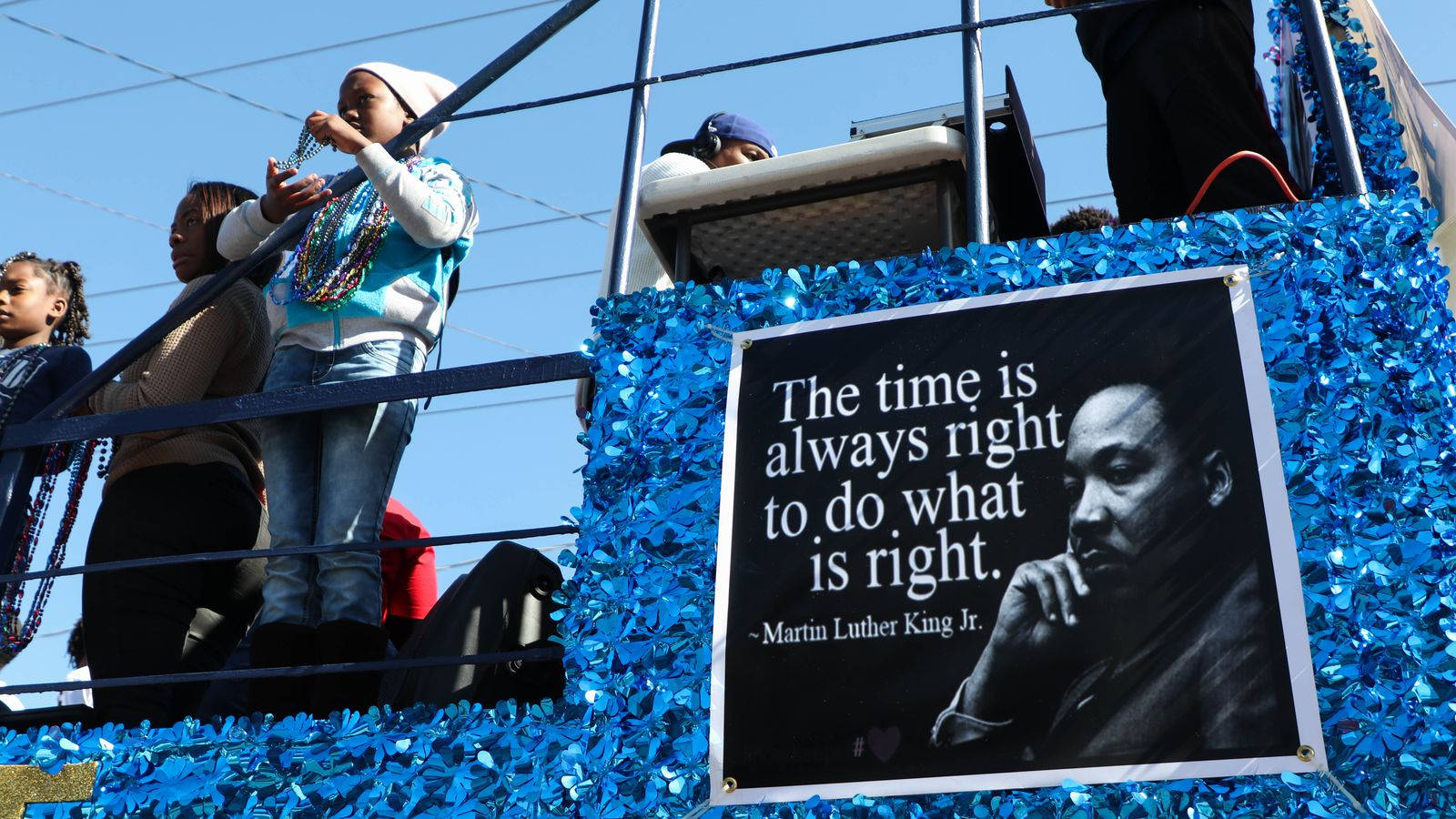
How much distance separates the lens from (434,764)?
2.22 m

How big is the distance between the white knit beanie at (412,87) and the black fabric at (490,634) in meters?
1.01

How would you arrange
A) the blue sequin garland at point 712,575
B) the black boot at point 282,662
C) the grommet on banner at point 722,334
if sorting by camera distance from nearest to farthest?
the blue sequin garland at point 712,575 < the grommet on banner at point 722,334 < the black boot at point 282,662

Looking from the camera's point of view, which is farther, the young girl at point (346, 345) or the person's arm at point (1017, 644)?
the young girl at point (346, 345)

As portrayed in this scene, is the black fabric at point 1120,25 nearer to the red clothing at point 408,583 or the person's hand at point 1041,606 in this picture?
the person's hand at point 1041,606

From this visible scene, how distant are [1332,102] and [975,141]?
22.1 inches

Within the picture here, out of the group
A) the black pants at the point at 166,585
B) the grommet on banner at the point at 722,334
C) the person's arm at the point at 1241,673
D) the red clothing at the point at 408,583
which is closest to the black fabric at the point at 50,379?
the black pants at the point at 166,585

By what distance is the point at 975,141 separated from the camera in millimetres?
2396

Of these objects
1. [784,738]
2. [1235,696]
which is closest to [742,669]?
[784,738]

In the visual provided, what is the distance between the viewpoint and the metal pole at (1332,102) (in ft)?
7.34

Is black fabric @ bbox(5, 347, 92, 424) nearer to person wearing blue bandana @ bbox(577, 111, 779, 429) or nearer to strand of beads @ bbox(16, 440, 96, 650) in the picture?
strand of beads @ bbox(16, 440, 96, 650)

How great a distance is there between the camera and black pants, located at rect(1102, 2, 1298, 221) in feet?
8.70

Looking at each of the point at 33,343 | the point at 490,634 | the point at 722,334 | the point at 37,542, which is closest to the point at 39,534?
the point at 37,542

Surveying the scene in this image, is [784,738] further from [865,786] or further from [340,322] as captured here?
[340,322]

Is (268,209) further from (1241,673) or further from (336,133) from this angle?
(1241,673)
